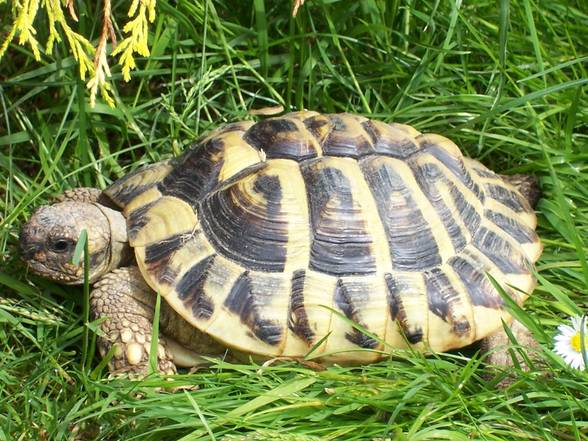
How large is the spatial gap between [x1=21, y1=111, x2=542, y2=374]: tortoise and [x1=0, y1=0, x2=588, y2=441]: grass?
147 mm

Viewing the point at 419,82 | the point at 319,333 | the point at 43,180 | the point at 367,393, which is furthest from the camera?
the point at 419,82

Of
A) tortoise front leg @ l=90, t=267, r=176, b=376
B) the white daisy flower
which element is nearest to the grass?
tortoise front leg @ l=90, t=267, r=176, b=376

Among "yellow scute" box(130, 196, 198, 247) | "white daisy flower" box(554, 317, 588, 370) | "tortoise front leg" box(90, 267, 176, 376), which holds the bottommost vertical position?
"tortoise front leg" box(90, 267, 176, 376)

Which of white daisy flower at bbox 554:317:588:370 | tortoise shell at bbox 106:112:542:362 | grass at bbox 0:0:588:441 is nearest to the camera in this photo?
white daisy flower at bbox 554:317:588:370

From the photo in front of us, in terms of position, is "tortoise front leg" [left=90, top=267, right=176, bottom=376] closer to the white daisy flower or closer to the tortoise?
the tortoise

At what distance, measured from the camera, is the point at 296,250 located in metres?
3.29

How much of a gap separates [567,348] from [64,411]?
1740 mm

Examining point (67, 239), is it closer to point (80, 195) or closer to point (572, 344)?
point (80, 195)

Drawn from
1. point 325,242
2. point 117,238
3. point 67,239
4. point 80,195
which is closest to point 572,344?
point 325,242

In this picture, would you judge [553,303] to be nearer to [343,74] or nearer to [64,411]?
[343,74]

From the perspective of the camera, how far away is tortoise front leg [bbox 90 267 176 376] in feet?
10.6

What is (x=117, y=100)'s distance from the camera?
13.5 ft

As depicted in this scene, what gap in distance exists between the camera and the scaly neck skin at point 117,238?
351 cm

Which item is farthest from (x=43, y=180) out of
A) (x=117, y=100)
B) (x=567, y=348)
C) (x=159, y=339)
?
(x=567, y=348)
